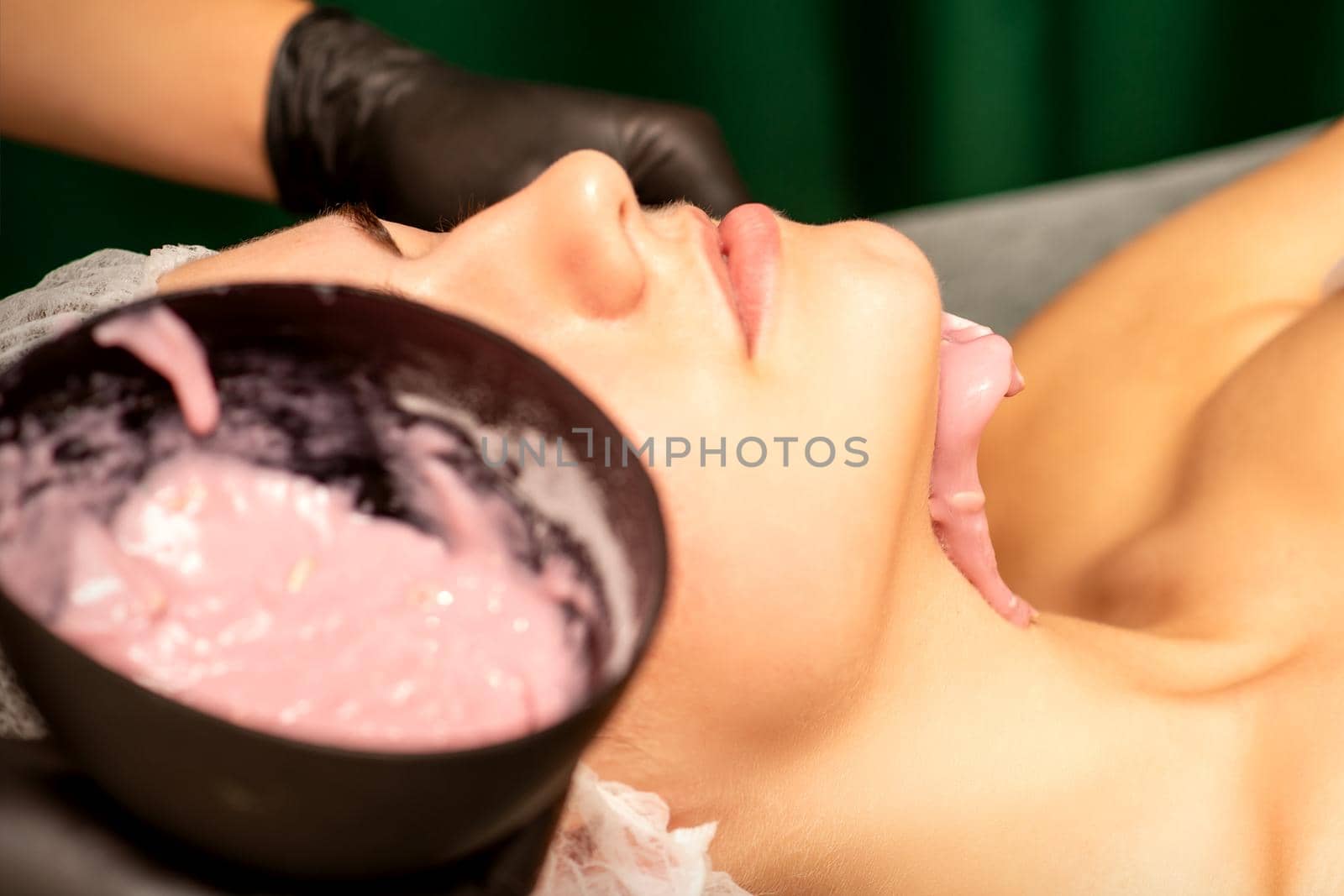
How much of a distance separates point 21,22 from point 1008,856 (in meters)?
1.26

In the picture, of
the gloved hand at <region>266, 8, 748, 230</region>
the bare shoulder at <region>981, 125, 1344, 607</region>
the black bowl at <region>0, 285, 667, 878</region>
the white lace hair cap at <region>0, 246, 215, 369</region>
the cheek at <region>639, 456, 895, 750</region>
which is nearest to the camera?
the black bowl at <region>0, 285, 667, 878</region>

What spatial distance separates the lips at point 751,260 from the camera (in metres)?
0.67

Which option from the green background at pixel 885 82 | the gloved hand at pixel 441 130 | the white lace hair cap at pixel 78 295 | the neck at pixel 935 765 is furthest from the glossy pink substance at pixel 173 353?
the green background at pixel 885 82

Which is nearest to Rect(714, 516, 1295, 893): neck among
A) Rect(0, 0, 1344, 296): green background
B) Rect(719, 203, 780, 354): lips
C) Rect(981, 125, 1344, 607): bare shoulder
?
Rect(719, 203, 780, 354): lips

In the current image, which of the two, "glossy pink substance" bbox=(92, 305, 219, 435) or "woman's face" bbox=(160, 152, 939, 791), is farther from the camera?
"woman's face" bbox=(160, 152, 939, 791)

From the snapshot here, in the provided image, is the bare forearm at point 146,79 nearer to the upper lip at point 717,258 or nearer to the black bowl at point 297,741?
the upper lip at point 717,258

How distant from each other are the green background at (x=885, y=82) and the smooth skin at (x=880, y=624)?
0.76 metres

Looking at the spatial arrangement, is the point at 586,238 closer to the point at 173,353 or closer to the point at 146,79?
the point at 173,353

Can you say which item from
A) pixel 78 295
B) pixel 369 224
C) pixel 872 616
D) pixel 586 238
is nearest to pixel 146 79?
pixel 78 295

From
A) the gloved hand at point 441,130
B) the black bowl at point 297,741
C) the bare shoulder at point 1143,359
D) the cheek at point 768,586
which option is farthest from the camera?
the gloved hand at point 441,130

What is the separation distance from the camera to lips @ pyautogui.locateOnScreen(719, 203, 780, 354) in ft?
2.18

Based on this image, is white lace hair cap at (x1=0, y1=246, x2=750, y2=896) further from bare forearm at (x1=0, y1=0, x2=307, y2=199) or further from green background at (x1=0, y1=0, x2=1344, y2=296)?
green background at (x1=0, y1=0, x2=1344, y2=296)

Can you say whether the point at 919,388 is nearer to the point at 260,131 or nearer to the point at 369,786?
the point at 369,786

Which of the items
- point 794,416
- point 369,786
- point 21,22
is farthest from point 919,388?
point 21,22
